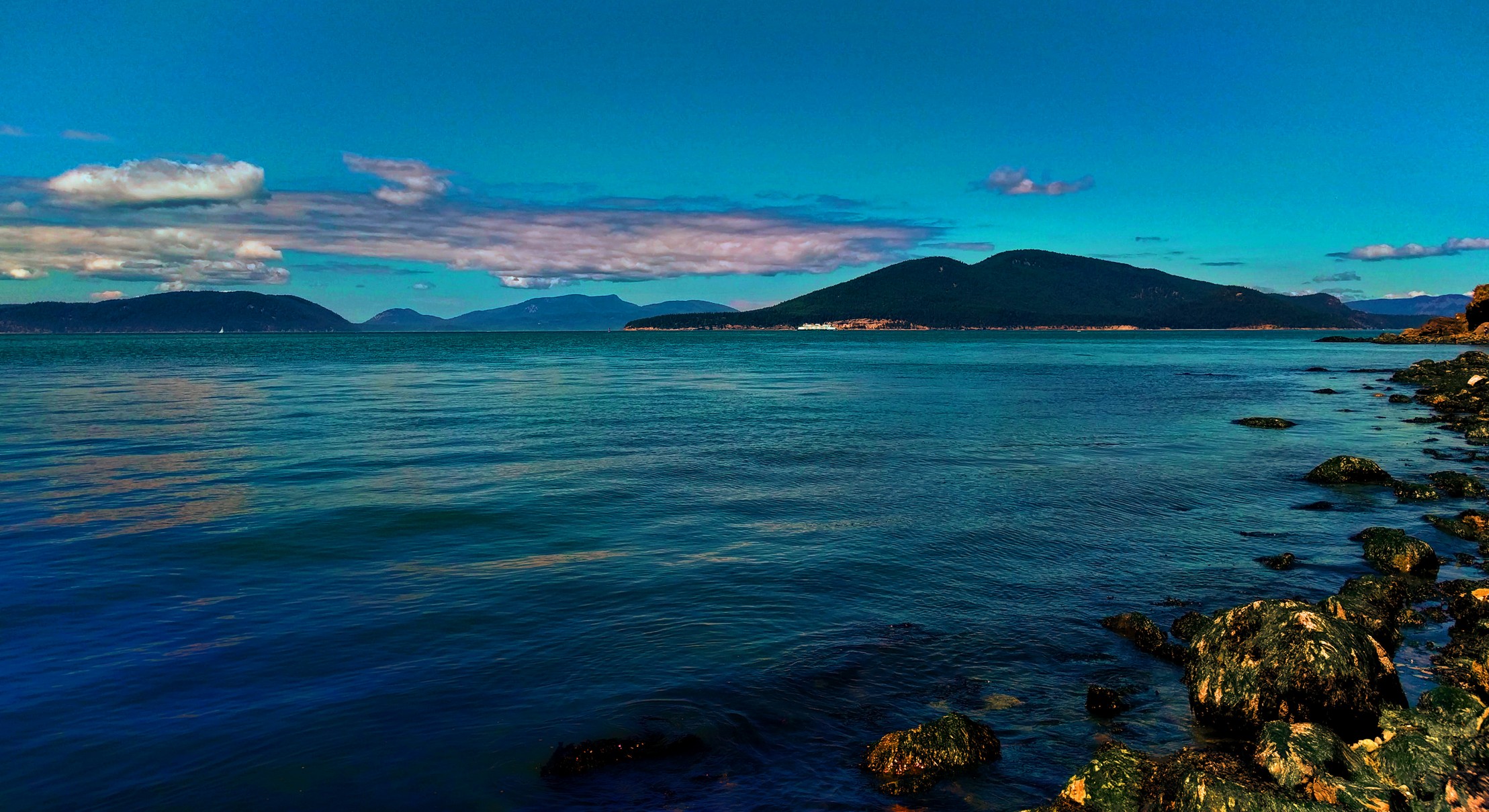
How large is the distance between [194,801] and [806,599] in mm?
8482

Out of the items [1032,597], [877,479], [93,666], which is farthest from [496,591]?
[877,479]

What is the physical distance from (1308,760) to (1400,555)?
10299 mm

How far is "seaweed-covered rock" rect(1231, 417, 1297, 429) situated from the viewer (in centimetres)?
3641

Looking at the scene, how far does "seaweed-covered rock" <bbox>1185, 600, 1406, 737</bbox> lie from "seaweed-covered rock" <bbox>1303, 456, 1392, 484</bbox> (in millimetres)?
16651

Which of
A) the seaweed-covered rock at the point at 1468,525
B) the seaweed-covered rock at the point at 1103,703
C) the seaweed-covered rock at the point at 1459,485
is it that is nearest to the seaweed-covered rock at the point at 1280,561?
the seaweed-covered rock at the point at 1468,525

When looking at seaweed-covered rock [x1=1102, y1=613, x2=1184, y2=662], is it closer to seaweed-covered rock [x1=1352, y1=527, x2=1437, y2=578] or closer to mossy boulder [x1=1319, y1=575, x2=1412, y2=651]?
mossy boulder [x1=1319, y1=575, x2=1412, y2=651]

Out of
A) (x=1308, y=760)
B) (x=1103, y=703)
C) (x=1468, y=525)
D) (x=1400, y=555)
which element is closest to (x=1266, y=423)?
(x=1468, y=525)

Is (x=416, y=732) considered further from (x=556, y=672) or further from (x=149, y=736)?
(x=149, y=736)

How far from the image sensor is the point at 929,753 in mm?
8422

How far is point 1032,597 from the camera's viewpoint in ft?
44.8

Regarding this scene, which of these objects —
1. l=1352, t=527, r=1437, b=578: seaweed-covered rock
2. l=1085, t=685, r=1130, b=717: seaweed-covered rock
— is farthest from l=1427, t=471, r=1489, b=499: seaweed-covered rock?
l=1085, t=685, r=1130, b=717: seaweed-covered rock

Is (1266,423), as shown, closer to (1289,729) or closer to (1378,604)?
(1378,604)

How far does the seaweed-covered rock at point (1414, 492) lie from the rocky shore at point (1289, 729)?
30.3 ft

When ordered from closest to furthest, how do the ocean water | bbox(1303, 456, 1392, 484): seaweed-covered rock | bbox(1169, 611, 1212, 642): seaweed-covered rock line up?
the ocean water, bbox(1169, 611, 1212, 642): seaweed-covered rock, bbox(1303, 456, 1392, 484): seaweed-covered rock
